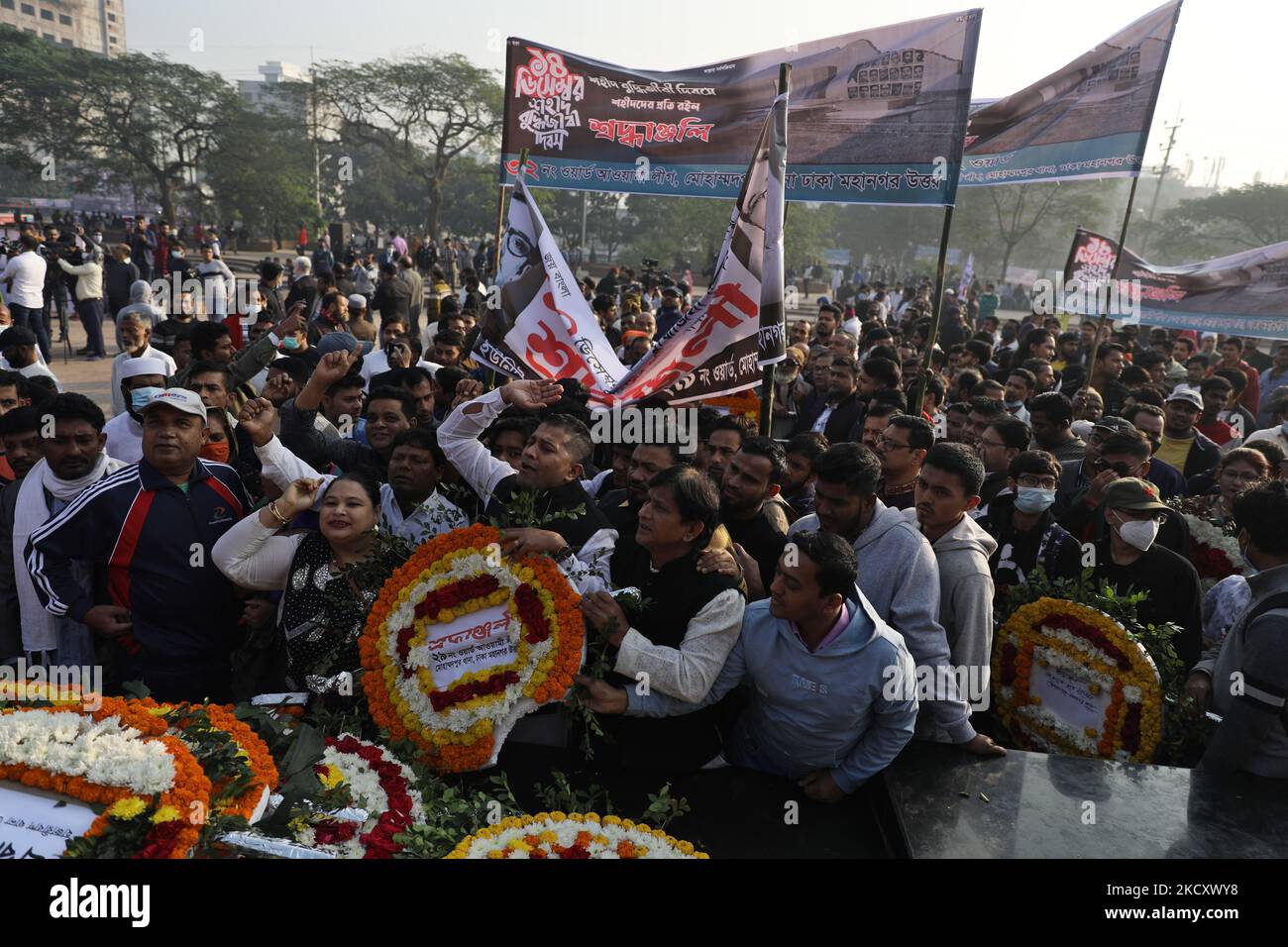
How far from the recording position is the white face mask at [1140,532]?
14.0 ft

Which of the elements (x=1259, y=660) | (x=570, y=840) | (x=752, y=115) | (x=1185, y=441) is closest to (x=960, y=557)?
(x=1259, y=660)

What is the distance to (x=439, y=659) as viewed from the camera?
348 centimetres

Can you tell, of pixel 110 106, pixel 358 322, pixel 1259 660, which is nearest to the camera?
pixel 1259 660

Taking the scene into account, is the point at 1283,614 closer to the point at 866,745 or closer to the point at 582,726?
the point at 866,745

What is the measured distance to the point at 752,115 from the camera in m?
7.80

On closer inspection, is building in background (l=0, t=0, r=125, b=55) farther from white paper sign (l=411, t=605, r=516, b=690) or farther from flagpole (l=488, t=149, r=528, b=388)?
white paper sign (l=411, t=605, r=516, b=690)

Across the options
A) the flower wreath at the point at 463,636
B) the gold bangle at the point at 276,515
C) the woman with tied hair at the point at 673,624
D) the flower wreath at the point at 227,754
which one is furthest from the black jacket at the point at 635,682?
the gold bangle at the point at 276,515

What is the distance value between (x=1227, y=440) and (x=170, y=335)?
9872mm

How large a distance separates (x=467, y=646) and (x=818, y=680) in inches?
53.1

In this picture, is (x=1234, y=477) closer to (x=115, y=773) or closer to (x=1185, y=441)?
(x=1185, y=441)

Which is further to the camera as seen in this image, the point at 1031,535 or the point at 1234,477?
the point at 1234,477

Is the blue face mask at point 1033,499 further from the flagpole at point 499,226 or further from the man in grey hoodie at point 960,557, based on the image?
the flagpole at point 499,226

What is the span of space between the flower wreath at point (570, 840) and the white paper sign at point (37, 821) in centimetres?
111
